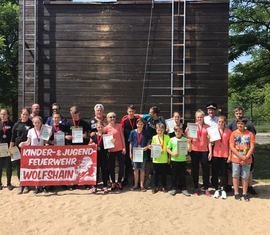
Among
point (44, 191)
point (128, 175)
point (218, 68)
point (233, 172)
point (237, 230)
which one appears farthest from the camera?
point (218, 68)

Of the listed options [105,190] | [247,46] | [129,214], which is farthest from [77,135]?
[247,46]

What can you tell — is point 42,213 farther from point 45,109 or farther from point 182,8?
point 182,8

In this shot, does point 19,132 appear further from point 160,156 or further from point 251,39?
point 251,39

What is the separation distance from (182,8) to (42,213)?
23.1 ft

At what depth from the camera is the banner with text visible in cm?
872

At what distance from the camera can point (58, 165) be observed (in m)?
8.78

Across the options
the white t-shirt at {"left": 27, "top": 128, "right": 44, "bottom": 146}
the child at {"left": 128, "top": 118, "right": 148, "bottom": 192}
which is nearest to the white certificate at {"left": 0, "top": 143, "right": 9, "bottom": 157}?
the white t-shirt at {"left": 27, "top": 128, "right": 44, "bottom": 146}

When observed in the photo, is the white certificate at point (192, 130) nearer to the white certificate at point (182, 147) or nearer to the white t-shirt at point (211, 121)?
the white certificate at point (182, 147)

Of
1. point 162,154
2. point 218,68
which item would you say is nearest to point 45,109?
point 162,154

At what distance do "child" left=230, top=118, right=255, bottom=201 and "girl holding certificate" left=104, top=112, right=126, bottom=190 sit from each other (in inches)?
97.0

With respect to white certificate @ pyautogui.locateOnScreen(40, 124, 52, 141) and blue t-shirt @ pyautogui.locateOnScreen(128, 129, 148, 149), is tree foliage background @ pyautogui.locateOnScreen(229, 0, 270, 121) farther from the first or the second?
white certificate @ pyautogui.locateOnScreen(40, 124, 52, 141)

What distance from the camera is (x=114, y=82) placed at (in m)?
11.5

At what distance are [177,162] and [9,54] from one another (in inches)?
737

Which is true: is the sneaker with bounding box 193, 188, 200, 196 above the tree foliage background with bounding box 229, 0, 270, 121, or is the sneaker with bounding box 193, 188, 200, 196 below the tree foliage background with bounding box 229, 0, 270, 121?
below
